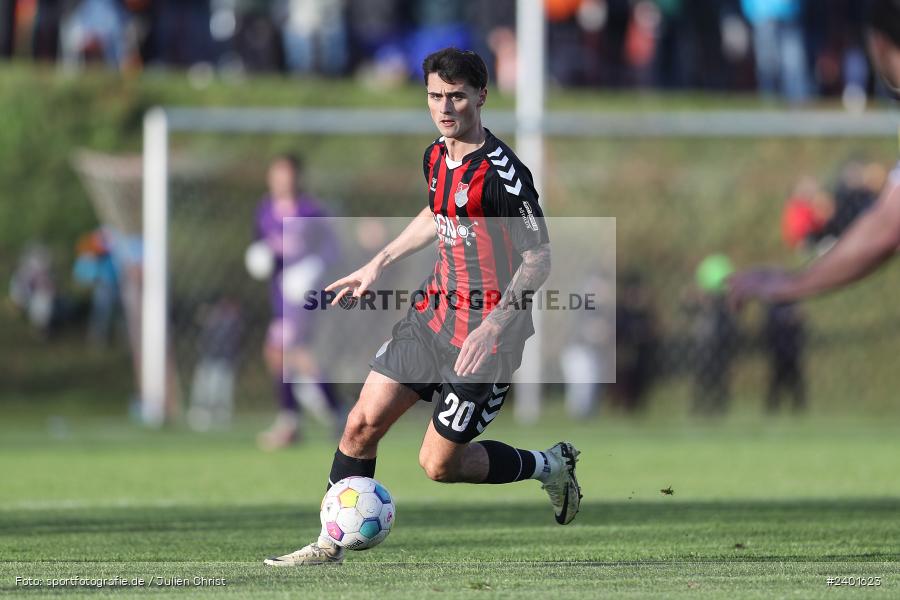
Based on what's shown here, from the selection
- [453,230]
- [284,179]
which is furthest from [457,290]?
[284,179]

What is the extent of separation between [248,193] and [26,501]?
432 inches

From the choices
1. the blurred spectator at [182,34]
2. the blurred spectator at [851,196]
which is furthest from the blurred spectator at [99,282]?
the blurred spectator at [851,196]

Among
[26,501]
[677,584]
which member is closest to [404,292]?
[26,501]

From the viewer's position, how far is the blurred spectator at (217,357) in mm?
18922

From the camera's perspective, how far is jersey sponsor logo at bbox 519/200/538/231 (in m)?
6.67

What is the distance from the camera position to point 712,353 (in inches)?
719

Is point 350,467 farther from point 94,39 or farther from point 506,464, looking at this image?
point 94,39

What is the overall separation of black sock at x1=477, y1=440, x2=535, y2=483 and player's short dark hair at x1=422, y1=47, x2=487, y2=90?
1.71 m

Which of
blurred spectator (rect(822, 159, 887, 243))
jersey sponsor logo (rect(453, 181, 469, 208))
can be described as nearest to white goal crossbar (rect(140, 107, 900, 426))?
blurred spectator (rect(822, 159, 887, 243))

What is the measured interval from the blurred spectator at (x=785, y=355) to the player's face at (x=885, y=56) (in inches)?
541

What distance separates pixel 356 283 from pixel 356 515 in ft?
3.28

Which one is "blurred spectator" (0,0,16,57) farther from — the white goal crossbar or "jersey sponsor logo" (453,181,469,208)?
"jersey sponsor logo" (453,181,469,208)

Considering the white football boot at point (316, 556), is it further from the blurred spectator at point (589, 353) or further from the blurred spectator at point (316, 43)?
the blurred spectator at point (316, 43)

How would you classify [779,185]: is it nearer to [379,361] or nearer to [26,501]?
[26,501]
